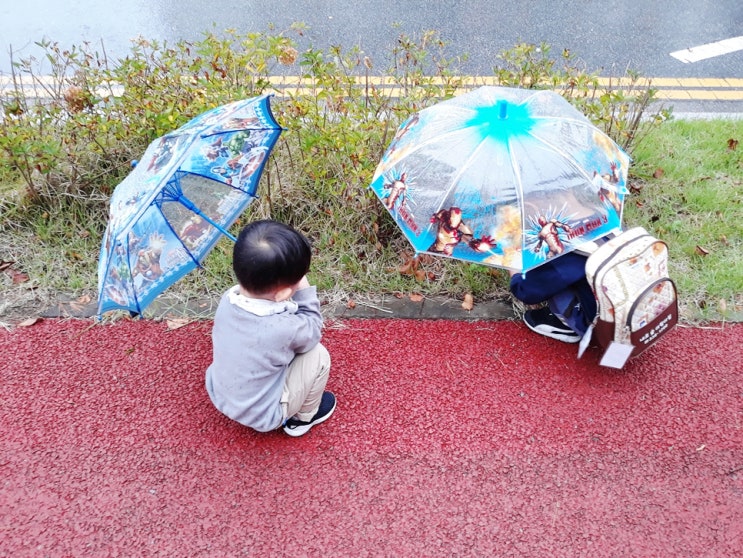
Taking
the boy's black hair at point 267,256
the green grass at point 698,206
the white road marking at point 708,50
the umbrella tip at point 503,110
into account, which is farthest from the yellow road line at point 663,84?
the boy's black hair at point 267,256

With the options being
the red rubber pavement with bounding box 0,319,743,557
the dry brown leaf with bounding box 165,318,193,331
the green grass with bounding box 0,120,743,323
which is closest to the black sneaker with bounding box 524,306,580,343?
the red rubber pavement with bounding box 0,319,743,557

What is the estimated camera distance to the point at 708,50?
5.77 m

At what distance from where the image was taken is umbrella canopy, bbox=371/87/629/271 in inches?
93.4

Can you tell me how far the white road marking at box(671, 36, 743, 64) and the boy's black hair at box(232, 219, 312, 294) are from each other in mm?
5072

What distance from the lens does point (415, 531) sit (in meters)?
2.33

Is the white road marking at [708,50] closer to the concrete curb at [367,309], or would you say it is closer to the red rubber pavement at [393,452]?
the red rubber pavement at [393,452]

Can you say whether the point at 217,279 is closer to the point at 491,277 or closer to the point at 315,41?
the point at 491,277

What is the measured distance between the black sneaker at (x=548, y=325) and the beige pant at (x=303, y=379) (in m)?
1.19

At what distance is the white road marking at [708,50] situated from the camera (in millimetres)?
5672

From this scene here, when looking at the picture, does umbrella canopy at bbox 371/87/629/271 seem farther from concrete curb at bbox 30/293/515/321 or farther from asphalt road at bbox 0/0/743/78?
asphalt road at bbox 0/0/743/78

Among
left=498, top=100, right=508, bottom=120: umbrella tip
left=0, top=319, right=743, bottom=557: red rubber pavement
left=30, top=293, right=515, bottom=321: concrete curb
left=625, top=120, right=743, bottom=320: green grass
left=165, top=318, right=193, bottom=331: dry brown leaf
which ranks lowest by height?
left=0, top=319, right=743, bottom=557: red rubber pavement

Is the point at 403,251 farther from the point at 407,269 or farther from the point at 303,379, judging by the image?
the point at 303,379

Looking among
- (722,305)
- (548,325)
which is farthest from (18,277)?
(722,305)

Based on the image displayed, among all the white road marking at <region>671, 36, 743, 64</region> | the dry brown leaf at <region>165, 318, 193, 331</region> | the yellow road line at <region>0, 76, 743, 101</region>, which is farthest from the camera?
the white road marking at <region>671, 36, 743, 64</region>
